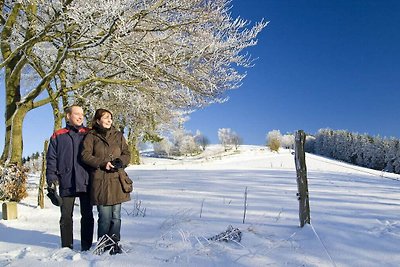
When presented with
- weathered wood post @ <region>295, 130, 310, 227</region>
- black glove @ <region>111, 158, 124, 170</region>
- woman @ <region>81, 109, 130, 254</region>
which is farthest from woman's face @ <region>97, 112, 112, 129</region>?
weathered wood post @ <region>295, 130, 310, 227</region>

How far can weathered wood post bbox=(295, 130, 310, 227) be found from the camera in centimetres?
487

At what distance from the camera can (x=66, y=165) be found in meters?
4.31

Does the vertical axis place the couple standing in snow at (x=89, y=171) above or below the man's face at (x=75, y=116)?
below

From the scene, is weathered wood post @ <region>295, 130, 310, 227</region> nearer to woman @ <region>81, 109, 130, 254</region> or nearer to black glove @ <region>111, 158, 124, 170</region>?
woman @ <region>81, 109, 130, 254</region>

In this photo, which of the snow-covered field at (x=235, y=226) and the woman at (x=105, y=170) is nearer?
the snow-covered field at (x=235, y=226)

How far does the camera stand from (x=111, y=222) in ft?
13.7

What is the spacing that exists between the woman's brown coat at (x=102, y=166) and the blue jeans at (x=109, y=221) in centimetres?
17

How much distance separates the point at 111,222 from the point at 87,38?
4768mm

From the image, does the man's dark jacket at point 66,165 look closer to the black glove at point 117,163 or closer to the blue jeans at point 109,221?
the blue jeans at point 109,221

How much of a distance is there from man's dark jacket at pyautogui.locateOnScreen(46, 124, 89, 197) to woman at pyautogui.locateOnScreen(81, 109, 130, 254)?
21 cm

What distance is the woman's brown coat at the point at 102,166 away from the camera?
4.00 meters

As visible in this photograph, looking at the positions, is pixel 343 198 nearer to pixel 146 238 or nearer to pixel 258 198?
pixel 258 198

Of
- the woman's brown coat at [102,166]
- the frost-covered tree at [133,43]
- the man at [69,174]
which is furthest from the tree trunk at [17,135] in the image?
the woman's brown coat at [102,166]

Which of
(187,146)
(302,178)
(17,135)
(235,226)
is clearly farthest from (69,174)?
(187,146)
